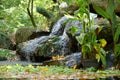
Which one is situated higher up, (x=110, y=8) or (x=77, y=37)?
(x=110, y=8)

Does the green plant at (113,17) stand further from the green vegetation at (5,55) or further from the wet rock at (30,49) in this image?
the green vegetation at (5,55)

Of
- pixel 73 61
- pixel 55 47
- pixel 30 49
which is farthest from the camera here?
pixel 30 49

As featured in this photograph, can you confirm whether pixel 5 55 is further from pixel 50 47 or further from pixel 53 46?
pixel 53 46

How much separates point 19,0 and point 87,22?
43.7ft

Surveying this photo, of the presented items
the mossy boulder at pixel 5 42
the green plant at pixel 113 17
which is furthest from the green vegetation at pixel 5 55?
the green plant at pixel 113 17

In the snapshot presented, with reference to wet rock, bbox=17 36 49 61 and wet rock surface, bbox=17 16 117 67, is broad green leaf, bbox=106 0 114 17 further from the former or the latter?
wet rock, bbox=17 36 49 61

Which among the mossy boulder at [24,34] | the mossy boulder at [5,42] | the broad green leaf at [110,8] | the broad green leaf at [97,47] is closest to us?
the broad green leaf at [110,8]

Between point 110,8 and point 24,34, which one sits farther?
point 24,34

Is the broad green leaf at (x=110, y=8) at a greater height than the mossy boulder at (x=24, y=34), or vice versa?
the broad green leaf at (x=110, y=8)

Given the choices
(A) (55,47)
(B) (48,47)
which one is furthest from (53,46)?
(B) (48,47)

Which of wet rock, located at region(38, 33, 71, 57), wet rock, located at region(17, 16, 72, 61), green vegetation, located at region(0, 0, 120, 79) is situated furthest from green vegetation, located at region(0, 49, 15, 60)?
wet rock, located at region(38, 33, 71, 57)

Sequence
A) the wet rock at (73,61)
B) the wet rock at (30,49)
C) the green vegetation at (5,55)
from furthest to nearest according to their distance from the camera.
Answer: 1. the green vegetation at (5,55)
2. the wet rock at (30,49)
3. the wet rock at (73,61)

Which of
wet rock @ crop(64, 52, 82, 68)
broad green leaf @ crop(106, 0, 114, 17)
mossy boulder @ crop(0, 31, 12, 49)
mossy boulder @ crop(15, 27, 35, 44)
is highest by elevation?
broad green leaf @ crop(106, 0, 114, 17)

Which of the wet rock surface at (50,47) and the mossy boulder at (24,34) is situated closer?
the wet rock surface at (50,47)
